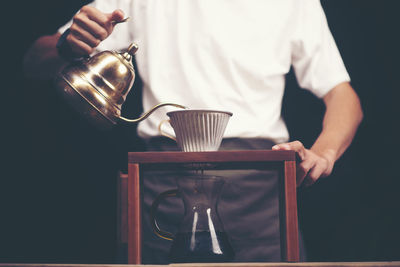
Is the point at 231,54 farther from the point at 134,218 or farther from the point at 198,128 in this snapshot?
the point at 134,218

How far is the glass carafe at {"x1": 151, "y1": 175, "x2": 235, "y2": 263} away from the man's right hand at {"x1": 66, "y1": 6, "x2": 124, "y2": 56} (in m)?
0.38

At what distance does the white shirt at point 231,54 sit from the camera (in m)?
1.28

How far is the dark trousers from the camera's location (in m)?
1.20

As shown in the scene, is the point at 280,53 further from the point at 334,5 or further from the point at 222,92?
the point at 334,5

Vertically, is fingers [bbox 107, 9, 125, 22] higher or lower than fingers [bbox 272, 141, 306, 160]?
higher

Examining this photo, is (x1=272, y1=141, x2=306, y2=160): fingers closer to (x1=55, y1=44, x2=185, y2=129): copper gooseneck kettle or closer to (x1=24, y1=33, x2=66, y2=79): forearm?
(x1=55, y1=44, x2=185, y2=129): copper gooseneck kettle

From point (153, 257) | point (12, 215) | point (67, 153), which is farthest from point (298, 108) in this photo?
point (12, 215)

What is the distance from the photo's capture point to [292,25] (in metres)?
1.41

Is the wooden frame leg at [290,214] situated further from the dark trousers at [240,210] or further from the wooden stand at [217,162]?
the dark trousers at [240,210]

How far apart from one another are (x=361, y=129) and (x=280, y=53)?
57 centimetres

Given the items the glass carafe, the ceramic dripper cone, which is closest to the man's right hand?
the ceramic dripper cone

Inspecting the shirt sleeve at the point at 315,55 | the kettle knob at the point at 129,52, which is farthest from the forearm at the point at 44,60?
the shirt sleeve at the point at 315,55

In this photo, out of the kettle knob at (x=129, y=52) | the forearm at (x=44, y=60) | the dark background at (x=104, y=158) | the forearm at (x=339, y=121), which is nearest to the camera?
the kettle knob at (x=129, y=52)

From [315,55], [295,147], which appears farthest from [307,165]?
[315,55]
